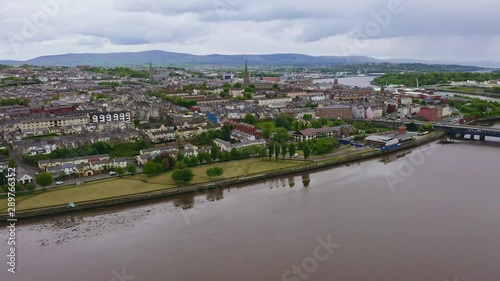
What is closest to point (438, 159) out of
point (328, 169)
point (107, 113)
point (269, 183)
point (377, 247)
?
point (328, 169)

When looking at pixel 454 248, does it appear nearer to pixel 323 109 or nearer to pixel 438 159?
pixel 438 159

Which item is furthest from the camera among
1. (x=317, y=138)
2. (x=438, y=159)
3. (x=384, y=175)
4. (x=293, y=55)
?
(x=293, y=55)

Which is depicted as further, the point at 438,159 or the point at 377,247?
the point at 438,159

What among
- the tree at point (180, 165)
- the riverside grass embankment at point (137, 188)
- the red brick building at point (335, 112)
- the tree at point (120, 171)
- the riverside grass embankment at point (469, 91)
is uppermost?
the riverside grass embankment at point (469, 91)

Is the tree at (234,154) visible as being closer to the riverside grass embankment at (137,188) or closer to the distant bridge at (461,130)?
the riverside grass embankment at (137,188)

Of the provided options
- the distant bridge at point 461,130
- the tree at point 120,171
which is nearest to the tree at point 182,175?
the tree at point 120,171

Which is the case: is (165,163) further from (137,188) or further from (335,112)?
(335,112)

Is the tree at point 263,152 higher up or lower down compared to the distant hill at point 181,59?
lower down
